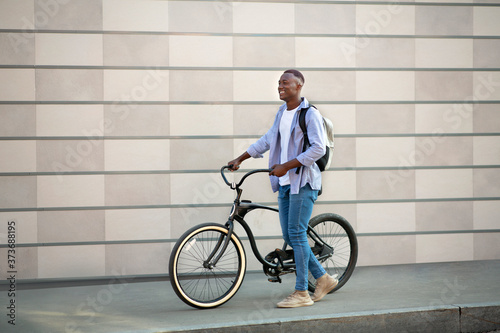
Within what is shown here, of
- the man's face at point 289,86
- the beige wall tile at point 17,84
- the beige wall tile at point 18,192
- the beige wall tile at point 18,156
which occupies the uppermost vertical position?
the beige wall tile at point 17,84

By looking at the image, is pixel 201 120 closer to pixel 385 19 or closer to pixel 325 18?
pixel 325 18

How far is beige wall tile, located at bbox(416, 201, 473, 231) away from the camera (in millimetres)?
6891

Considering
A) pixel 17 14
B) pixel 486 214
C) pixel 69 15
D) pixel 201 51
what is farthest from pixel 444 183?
pixel 17 14

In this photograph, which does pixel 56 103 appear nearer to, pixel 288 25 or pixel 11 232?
pixel 11 232

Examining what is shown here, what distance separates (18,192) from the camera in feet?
20.4

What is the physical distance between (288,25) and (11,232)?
4006 millimetres

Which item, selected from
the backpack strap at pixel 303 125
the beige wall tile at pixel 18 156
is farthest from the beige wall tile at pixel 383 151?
the beige wall tile at pixel 18 156

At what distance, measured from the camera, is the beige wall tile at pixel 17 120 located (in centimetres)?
620

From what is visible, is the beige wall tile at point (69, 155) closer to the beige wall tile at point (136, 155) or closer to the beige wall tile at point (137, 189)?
the beige wall tile at point (136, 155)

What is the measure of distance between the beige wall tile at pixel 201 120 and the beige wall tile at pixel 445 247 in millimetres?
2805

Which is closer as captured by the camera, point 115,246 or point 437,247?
point 115,246

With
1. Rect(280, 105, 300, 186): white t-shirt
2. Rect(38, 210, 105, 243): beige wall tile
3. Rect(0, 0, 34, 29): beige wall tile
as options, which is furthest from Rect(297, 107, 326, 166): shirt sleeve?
Rect(0, 0, 34, 29): beige wall tile

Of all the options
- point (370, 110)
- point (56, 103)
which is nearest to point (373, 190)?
point (370, 110)

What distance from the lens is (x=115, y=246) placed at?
20.9 ft
